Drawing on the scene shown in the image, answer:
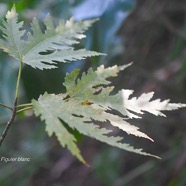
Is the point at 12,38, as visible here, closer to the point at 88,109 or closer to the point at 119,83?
the point at 88,109

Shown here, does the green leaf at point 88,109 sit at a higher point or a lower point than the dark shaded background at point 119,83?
higher

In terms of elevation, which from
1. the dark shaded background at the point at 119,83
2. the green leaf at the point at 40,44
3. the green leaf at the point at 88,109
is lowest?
the dark shaded background at the point at 119,83

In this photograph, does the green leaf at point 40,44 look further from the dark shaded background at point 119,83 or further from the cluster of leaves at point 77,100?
the dark shaded background at point 119,83

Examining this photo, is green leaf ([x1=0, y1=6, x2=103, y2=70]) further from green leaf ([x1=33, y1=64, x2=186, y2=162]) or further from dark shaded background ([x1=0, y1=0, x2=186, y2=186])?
dark shaded background ([x1=0, y1=0, x2=186, y2=186])

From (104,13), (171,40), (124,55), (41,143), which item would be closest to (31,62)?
(104,13)

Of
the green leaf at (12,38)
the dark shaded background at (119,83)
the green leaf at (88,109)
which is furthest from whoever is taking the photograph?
the dark shaded background at (119,83)

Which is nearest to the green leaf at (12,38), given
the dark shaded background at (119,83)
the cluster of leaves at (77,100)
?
the cluster of leaves at (77,100)

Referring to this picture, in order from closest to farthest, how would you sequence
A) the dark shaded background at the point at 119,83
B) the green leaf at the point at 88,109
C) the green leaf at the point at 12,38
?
the green leaf at the point at 88,109 → the green leaf at the point at 12,38 → the dark shaded background at the point at 119,83

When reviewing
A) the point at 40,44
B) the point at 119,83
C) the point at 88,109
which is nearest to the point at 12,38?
the point at 40,44
